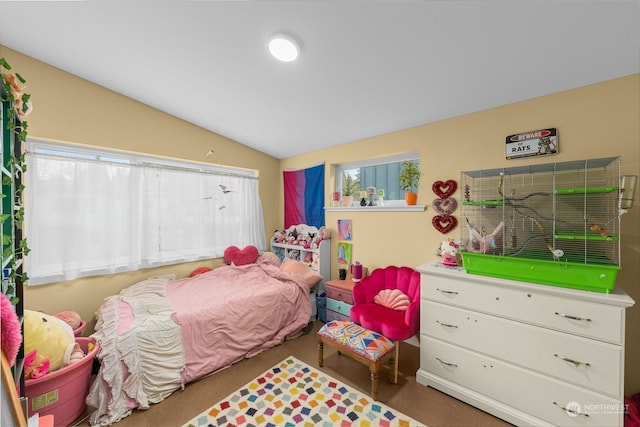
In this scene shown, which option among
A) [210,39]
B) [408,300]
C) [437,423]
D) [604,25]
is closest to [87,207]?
[210,39]

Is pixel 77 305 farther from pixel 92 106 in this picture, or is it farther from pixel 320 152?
pixel 320 152

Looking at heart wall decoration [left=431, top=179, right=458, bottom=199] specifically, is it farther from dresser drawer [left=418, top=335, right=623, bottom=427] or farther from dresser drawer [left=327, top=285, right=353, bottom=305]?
dresser drawer [left=327, top=285, right=353, bottom=305]

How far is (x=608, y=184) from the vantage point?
174cm

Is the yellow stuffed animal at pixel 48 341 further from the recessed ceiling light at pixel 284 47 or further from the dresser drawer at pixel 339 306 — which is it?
the recessed ceiling light at pixel 284 47

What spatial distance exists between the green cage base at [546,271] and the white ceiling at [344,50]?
124 centimetres

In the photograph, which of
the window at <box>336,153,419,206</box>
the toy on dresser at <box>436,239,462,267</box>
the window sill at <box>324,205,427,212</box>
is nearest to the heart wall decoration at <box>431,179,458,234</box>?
the window sill at <box>324,205,427,212</box>

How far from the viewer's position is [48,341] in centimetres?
160

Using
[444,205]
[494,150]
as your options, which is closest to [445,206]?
[444,205]

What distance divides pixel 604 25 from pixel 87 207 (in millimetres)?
4072

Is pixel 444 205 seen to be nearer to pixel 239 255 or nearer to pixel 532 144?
pixel 532 144

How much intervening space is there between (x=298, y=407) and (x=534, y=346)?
5.25 feet

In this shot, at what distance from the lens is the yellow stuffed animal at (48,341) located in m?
1.53

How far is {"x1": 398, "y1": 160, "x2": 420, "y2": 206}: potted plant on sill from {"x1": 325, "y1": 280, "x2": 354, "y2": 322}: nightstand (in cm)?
115

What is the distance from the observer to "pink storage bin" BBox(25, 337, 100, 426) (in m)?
1.50
